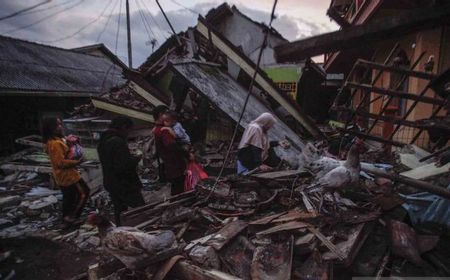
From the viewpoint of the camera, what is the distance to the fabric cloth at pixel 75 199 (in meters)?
5.30

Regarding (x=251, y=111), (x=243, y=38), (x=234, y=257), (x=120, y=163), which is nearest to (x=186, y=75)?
(x=251, y=111)

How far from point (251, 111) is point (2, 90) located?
35.1 feet

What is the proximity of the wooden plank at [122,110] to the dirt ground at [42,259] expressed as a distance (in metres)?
4.83

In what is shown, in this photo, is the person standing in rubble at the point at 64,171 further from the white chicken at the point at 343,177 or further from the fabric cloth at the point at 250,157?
the white chicken at the point at 343,177

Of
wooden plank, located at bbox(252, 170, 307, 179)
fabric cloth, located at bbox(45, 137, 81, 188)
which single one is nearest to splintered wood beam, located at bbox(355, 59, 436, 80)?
wooden plank, located at bbox(252, 170, 307, 179)

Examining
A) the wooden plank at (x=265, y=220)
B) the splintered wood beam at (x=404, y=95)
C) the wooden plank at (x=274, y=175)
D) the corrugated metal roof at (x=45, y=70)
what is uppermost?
the corrugated metal roof at (x=45, y=70)

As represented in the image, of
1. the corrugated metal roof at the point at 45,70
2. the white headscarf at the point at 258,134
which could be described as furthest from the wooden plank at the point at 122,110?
the corrugated metal roof at the point at 45,70

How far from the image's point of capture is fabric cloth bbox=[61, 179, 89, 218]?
530cm

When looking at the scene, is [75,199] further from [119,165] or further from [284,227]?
[284,227]

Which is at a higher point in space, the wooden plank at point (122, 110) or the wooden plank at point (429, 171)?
the wooden plank at point (122, 110)

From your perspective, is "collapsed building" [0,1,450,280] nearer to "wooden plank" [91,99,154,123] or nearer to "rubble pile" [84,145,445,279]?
"rubble pile" [84,145,445,279]

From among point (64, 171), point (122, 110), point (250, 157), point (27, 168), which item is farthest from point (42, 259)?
point (122, 110)

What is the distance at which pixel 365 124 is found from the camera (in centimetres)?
Answer: 840

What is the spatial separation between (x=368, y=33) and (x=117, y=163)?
3452 millimetres
